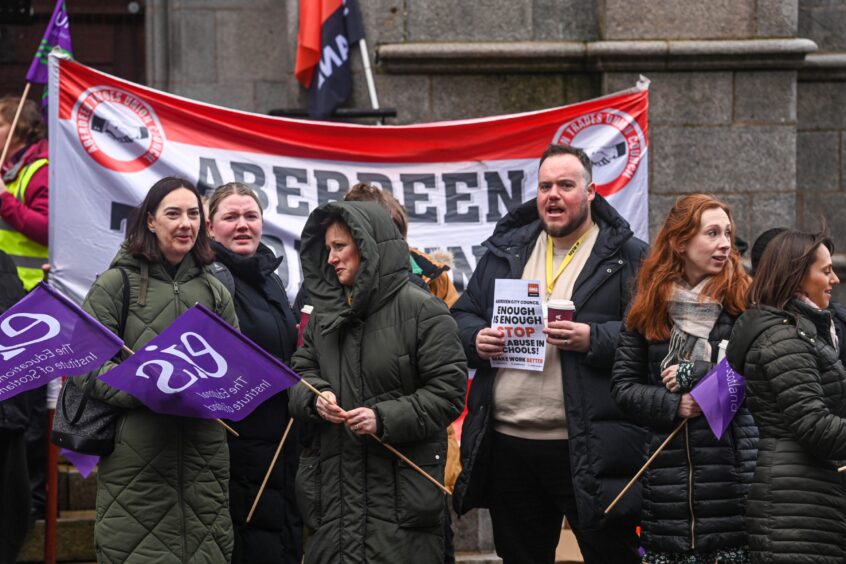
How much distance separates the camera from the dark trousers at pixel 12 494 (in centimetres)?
677

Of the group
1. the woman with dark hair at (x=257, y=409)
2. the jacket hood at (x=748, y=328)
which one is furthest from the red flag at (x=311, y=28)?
the jacket hood at (x=748, y=328)

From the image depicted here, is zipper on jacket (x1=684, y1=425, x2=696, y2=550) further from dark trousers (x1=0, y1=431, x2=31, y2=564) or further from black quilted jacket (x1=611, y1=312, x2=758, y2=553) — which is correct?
dark trousers (x1=0, y1=431, x2=31, y2=564)

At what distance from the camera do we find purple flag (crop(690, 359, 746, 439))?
5.32m

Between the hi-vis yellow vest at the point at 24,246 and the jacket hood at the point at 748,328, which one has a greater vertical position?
the hi-vis yellow vest at the point at 24,246

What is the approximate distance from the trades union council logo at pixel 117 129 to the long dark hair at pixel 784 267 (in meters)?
3.52

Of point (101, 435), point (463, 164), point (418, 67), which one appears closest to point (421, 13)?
point (418, 67)

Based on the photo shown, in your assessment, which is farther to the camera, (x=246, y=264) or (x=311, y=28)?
(x=311, y=28)

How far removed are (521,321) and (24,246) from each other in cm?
302

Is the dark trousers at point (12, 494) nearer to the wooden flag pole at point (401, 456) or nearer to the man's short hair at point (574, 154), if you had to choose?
the wooden flag pole at point (401, 456)

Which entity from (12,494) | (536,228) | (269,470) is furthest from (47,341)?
(536,228)

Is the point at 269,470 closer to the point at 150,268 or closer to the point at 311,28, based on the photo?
the point at 150,268

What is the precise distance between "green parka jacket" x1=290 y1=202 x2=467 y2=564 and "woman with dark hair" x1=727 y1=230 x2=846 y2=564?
112 cm

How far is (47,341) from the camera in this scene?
5.41 meters

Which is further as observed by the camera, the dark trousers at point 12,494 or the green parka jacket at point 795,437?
→ the dark trousers at point 12,494
